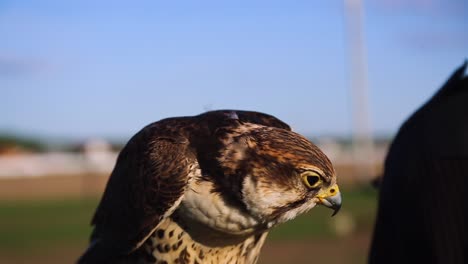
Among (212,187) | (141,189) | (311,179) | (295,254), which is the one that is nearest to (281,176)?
(311,179)

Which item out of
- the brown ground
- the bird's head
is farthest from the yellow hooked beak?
the brown ground

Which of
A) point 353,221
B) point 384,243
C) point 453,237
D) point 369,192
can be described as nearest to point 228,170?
point 384,243

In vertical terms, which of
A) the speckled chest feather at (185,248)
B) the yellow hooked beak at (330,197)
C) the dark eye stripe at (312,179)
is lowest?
the speckled chest feather at (185,248)

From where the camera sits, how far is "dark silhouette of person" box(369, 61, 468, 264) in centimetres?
237

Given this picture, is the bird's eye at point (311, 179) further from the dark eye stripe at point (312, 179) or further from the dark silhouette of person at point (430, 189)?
the dark silhouette of person at point (430, 189)

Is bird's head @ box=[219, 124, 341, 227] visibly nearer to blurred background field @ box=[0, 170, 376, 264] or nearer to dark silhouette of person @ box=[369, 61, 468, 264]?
dark silhouette of person @ box=[369, 61, 468, 264]

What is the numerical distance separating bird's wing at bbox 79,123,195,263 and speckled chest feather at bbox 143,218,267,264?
0.05 m

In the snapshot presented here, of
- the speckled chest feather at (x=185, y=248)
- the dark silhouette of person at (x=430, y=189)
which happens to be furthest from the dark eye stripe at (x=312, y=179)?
the speckled chest feather at (x=185, y=248)

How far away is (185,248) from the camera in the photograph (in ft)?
8.87

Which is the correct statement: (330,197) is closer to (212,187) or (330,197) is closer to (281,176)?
(281,176)

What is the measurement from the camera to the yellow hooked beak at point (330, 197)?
2.52 m

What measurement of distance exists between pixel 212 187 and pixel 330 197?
40 centimetres

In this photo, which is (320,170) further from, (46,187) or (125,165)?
(46,187)

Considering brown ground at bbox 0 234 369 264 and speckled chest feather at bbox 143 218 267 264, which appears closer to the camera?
speckled chest feather at bbox 143 218 267 264
